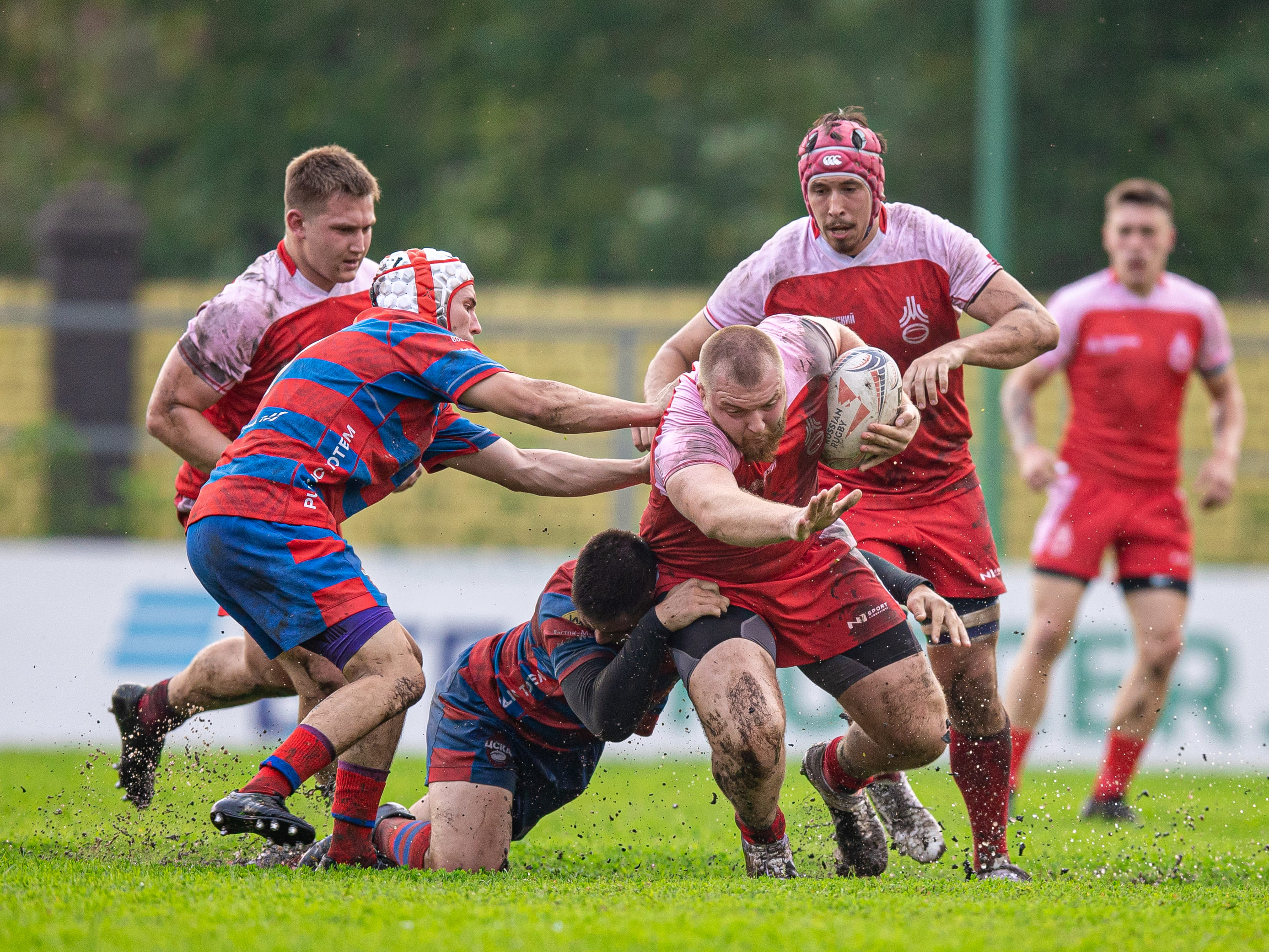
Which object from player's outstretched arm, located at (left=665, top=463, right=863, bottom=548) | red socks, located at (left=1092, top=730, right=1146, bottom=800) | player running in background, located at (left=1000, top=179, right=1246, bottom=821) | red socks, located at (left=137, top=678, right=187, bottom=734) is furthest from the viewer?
player running in background, located at (left=1000, top=179, right=1246, bottom=821)

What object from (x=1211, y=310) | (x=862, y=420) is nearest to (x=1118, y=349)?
(x=1211, y=310)

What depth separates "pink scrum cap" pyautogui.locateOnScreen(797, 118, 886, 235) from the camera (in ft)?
19.5

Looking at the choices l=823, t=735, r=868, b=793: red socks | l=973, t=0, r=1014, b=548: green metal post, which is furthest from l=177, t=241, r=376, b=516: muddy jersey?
l=973, t=0, r=1014, b=548: green metal post

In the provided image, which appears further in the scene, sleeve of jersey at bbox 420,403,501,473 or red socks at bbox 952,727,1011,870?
sleeve of jersey at bbox 420,403,501,473

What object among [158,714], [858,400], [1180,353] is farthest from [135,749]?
[1180,353]

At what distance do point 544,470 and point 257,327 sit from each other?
132 cm

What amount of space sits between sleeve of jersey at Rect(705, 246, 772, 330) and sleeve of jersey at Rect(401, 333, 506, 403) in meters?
1.22

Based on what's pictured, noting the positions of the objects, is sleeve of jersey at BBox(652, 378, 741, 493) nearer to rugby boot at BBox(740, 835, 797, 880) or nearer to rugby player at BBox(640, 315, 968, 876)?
rugby player at BBox(640, 315, 968, 876)

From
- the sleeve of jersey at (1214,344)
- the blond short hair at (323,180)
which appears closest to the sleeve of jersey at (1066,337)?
the sleeve of jersey at (1214,344)

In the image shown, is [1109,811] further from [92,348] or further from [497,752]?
[92,348]

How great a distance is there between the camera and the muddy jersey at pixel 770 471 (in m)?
5.32

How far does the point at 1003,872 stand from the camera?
5.66m

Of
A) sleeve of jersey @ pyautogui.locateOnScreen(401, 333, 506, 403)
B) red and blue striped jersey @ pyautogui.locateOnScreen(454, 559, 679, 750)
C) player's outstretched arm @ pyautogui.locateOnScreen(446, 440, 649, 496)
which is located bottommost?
red and blue striped jersey @ pyautogui.locateOnScreen(454, 559, 679, 750)

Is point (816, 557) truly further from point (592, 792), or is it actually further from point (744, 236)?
point (744, 236)
